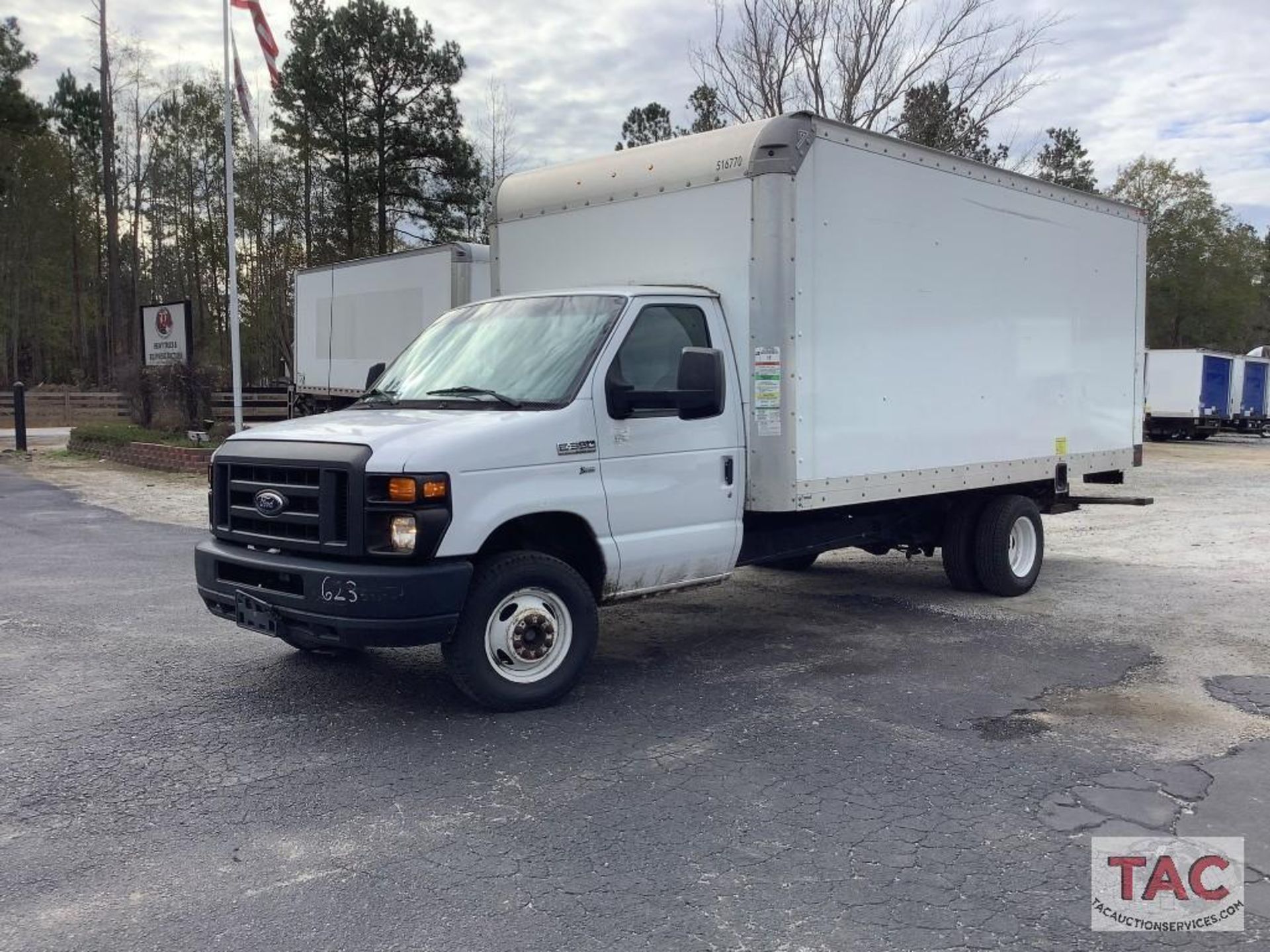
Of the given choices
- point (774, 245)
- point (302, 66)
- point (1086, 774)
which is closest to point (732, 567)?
point (774, 245)

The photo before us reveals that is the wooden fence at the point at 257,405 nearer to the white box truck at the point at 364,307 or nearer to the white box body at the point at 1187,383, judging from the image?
the white box truck at the point at 364,307

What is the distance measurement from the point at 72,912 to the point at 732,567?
4085 mm

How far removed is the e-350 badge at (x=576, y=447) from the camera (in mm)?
5438

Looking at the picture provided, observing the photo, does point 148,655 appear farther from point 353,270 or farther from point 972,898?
point 353,270

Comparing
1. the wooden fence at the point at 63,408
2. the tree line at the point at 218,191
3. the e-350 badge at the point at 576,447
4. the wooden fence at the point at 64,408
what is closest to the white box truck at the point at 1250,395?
the tree line at the point at 218,191

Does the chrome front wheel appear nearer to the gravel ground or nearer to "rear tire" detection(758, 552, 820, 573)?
the gravel ground

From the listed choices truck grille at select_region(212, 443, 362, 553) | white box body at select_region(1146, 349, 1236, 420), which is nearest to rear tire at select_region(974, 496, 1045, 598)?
truck grille at select_region(212, 443, 362, 553)

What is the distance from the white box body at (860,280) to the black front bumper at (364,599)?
7.32ft

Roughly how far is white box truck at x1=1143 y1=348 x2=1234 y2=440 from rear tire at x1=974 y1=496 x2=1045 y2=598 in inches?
1102

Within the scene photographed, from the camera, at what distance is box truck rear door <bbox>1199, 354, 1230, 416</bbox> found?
1307 inches

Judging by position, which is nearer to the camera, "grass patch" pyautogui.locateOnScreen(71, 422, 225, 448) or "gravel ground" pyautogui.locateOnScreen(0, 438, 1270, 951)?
"gravel ground" pyautogui.locateOnScreen(0, 438, 1270, 951)

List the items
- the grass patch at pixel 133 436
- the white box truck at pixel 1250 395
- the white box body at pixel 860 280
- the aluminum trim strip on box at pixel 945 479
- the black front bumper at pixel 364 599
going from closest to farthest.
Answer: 1. the black front bumper at pixel 364 599
2. the white box body at pixel 860 280
3. the aluminum trim strip on box at pixel 945 479
4. the grass patch at pixel 133 436
5. the white box truck at pixel 1250 395

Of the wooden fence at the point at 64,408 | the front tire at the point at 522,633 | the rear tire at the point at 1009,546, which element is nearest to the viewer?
the front tire at the point at 522,633

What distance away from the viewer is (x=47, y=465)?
66.4 feet
